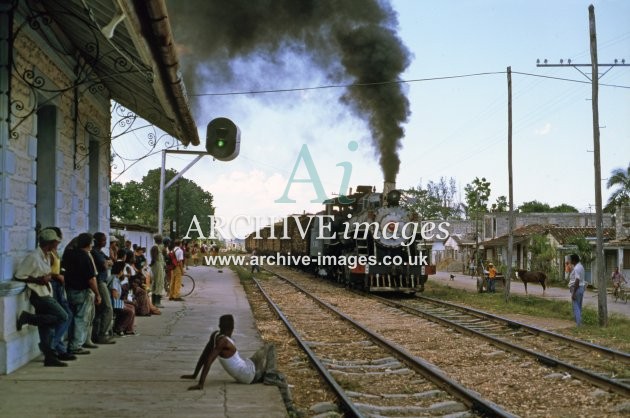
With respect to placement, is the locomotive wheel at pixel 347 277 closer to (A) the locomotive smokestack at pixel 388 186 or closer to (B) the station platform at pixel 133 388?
(A) the locomotive smokestack at pixel 388 186

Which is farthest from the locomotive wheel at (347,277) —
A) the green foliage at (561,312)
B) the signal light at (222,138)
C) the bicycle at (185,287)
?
the signal light at (222,138)

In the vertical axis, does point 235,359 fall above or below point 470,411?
above

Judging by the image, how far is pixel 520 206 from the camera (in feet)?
309

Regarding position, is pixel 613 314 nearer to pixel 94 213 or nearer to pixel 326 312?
pixel 326 312

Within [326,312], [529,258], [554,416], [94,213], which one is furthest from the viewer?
[529,258]

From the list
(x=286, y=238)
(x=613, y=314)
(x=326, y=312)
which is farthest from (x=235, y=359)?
(x=286, y=238)

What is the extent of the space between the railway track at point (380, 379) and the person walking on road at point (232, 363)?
2.20 ft

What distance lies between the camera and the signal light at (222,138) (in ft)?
46.1

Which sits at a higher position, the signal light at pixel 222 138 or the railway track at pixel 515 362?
the signal light at pixel 222 138

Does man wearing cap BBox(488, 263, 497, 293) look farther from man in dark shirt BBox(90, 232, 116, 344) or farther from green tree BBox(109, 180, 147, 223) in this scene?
green tree BBox(109, 180, 147, 223)

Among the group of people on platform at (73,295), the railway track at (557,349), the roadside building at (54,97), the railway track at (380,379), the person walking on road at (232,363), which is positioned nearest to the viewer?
the roadside building at (54,97)

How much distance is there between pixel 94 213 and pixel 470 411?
7846 millimetres

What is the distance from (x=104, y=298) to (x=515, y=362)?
18.8 ft

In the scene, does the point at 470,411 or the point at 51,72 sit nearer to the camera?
the point at 470,411
